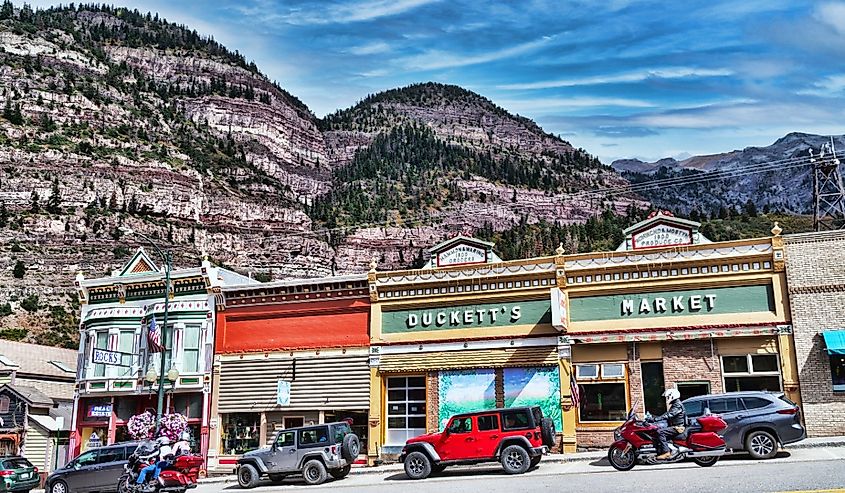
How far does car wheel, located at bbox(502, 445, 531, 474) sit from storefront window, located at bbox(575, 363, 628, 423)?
22.2 feet

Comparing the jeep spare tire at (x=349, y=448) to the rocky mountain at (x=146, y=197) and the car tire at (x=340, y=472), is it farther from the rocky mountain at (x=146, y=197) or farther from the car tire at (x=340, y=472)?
the rocky mountain at (x=146, y=197)

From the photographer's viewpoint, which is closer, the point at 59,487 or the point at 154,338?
the point at 59,487

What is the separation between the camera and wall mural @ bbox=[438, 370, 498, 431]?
99.7ft

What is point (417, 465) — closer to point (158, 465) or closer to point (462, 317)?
point (158, 465)

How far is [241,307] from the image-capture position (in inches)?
1393

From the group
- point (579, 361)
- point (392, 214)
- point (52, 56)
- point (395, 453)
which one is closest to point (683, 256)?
point (579, 361)

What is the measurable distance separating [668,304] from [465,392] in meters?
8.24

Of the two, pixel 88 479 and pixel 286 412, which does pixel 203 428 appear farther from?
pixel 88 479

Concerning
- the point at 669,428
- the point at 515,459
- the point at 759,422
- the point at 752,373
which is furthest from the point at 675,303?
the point at 669,428

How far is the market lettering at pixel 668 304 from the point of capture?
2822cm

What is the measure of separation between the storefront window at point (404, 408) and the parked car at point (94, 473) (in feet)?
32.9

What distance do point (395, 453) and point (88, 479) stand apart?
11072mm

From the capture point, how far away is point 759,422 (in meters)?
21.1

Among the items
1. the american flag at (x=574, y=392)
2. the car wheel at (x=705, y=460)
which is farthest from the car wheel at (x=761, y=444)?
the american flag at (x=574, y=392)
